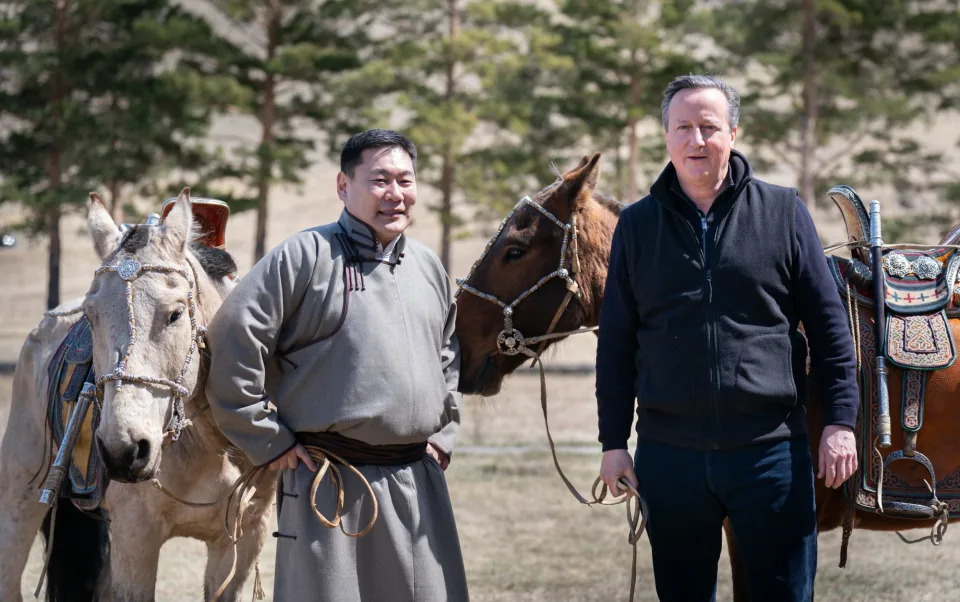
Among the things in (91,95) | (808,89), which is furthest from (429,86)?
(808,89)

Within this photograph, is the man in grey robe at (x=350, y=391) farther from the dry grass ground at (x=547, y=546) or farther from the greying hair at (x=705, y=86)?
the dry grass ground at (x=547, y=546)

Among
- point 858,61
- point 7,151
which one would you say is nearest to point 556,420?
point 7,151

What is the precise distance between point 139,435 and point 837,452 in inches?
88.2

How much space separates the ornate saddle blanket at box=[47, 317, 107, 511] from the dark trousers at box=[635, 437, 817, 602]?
2.26 metres

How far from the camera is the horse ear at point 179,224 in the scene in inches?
143

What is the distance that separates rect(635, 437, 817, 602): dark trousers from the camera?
123 inches

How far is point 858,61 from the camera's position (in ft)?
102

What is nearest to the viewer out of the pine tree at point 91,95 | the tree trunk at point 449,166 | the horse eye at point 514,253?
the horse eye at point 514,253

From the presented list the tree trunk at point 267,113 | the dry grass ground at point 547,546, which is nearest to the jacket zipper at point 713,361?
the dry grass ground at point 547,546

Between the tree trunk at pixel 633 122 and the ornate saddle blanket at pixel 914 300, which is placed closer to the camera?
the ornate saddle blanket at pixel 914 300

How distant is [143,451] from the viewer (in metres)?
3.33

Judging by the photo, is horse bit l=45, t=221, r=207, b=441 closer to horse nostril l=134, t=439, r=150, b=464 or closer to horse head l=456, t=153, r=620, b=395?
horse nostril l=134, t=439, r=150, b=464

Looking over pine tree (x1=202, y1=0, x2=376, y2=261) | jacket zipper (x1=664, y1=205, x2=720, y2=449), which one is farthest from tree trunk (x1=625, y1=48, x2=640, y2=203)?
jacket zipper (x1=664, y1=205, x2=720, y2=449)

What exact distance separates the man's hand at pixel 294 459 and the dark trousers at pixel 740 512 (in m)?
1.10
